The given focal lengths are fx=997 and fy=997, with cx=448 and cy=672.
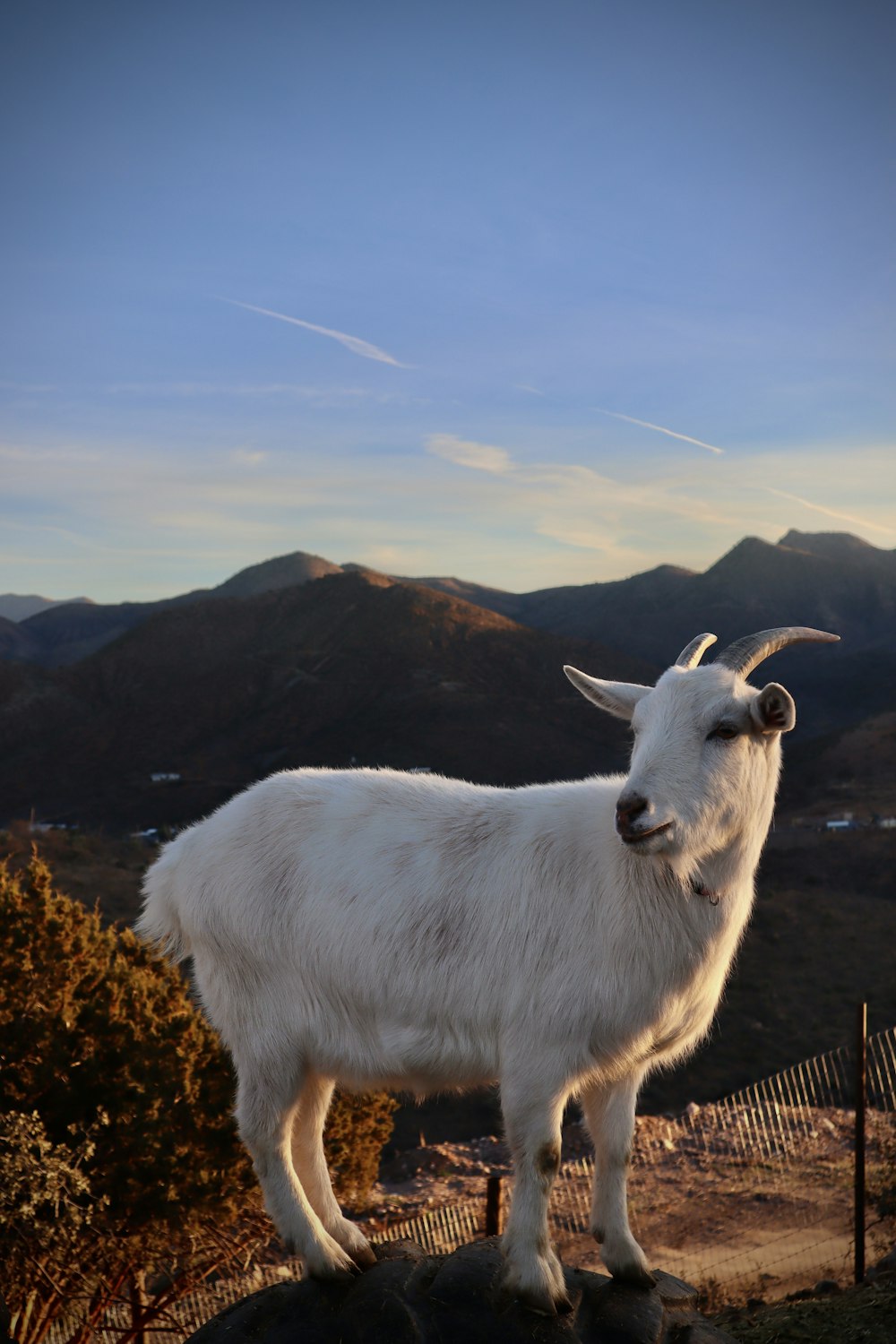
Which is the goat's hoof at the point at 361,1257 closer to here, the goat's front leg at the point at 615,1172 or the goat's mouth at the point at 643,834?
the goat's front leg at the point at 615,1172

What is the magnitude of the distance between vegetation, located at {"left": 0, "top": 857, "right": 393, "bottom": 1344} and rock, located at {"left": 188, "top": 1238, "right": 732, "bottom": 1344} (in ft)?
15.2

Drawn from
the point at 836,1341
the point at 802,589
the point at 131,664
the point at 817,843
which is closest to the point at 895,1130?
the point at 836,1341

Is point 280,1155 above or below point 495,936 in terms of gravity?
below

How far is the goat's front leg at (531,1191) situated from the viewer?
4.38m

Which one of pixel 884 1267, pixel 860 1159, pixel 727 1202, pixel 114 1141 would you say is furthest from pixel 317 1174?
pixel 727 1202

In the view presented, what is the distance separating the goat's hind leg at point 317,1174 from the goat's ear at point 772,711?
292cm

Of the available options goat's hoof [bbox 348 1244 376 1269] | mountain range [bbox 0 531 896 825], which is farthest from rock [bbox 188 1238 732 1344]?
mountain range [bbox 0 531 896 825]

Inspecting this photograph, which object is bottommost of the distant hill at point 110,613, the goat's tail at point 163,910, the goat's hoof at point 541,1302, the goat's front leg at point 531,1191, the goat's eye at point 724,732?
the goat's hoof at point 541,1302

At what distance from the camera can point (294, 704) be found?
269 ft

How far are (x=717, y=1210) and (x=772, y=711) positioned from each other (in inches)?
532

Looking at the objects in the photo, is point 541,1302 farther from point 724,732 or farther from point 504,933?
point 724,732

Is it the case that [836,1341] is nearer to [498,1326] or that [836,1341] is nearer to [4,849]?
[498,1326]

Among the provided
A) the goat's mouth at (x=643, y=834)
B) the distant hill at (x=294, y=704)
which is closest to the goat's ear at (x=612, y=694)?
the goat's mouth at (x=643, y=834)

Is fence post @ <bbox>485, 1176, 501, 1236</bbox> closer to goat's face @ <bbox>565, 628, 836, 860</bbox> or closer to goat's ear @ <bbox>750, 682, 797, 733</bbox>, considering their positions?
goat's face @ <bbox>565, 628, 836, 860</bbox>
